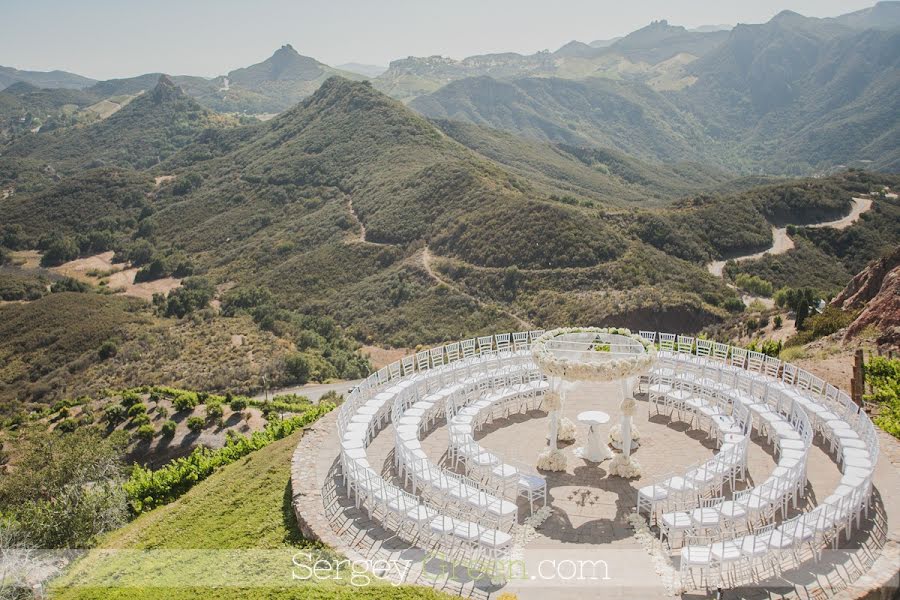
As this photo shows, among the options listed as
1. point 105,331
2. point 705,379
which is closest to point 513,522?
point 705,379

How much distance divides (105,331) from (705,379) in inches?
2133

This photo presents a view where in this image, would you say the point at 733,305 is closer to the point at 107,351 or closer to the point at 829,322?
the point at 829,322

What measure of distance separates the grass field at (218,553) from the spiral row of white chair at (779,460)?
612 cm

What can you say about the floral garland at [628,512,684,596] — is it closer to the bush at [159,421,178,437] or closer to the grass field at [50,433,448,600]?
the grass field at [50,433,448,600]

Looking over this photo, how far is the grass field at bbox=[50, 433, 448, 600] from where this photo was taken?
13.1 metres

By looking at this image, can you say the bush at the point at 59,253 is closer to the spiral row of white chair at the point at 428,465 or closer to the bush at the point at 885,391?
the spiral row of white chair at the point at 428,465

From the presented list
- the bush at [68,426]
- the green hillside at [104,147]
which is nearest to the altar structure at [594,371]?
the bush at [68,426]

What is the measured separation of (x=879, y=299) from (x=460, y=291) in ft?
122

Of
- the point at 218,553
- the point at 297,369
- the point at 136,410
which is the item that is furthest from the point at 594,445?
the point at 297,369

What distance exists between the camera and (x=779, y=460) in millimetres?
17672

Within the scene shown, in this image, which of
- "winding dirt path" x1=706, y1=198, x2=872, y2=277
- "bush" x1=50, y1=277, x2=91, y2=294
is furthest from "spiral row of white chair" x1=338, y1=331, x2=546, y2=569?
"bush" x1=50, y1=277, x2=91, y2=294

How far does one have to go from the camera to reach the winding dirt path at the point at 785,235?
65.0 metres

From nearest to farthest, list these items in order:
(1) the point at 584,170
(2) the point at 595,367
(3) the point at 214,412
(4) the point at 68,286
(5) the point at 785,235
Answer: (2) the point at 595,367 → (3) the point at 214,412 → (5) the point at 785,235 → (4) the point at 68,286 → (1) the point at 584,170

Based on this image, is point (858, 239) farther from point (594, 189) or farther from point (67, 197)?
point (67, 197)
